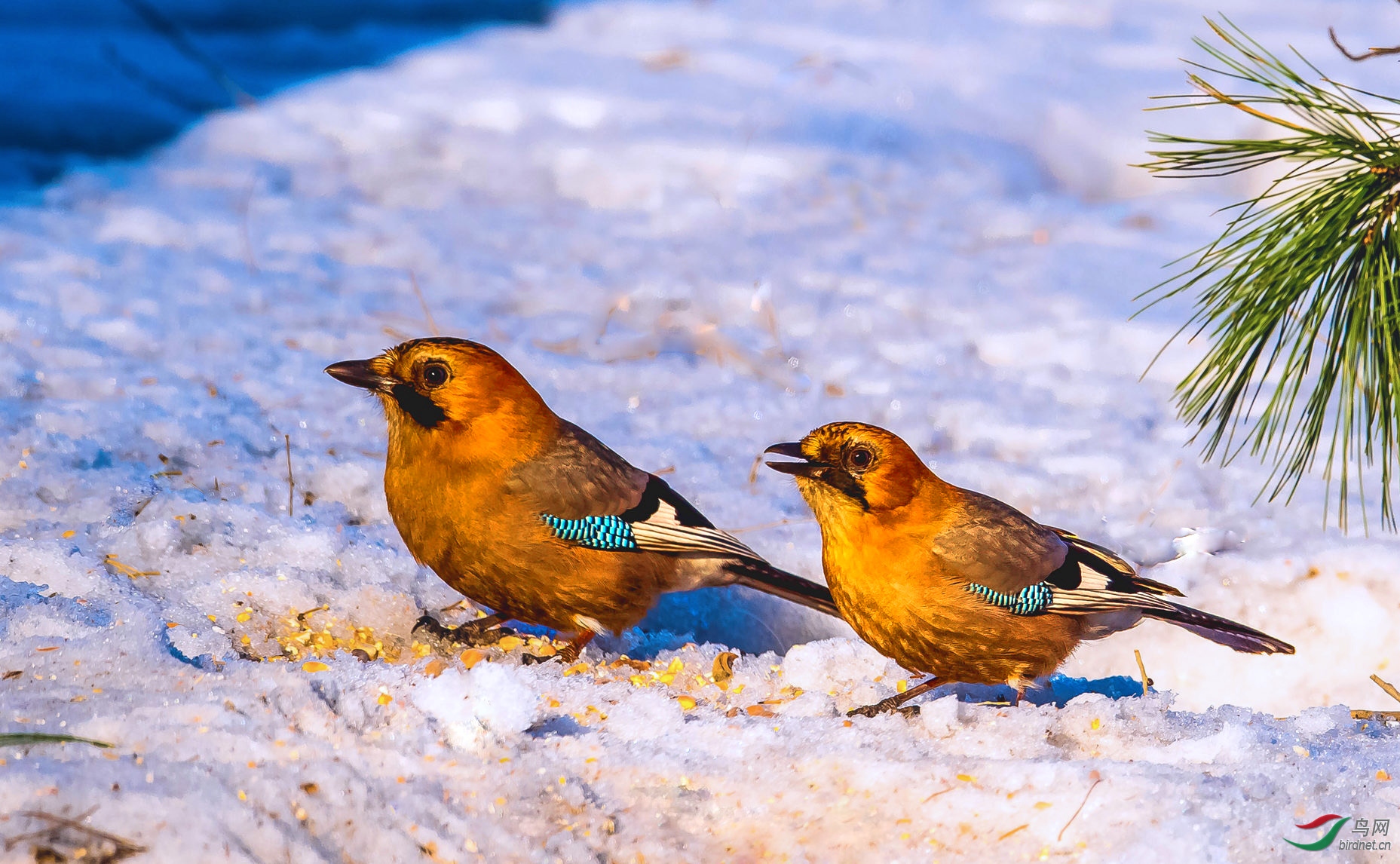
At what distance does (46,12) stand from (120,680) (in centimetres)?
802

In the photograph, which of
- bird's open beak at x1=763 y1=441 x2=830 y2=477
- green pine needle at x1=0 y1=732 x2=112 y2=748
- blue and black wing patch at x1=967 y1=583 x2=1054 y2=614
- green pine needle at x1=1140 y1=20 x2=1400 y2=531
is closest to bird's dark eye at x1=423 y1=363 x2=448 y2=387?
bird's open beak at x1=763 y1=441 x2=830 y2=477

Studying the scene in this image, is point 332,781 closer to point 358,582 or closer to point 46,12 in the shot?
point 358,582

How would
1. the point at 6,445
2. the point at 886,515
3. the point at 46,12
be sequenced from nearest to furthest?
the point at 886,515
the point at 6,445
the point at 46,12

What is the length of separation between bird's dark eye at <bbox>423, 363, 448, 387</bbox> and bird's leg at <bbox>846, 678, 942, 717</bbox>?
1451mm

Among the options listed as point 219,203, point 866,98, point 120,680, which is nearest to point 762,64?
point 866,98

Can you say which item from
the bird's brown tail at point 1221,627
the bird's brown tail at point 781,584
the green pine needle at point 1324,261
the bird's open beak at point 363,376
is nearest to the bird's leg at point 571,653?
the bird's brown tail at point 781,584

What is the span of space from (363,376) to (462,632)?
0.82 meters

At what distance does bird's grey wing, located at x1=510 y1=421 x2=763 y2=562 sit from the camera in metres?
3.58

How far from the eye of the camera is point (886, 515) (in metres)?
3.38

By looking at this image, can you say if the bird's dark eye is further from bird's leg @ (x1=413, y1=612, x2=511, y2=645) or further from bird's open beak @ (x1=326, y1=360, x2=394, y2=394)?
bird's leg @ (x1=413, y1=612, x2=511, y2=645)

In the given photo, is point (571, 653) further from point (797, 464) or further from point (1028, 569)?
point (1028, 569)

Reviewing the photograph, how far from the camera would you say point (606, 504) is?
3.70 m

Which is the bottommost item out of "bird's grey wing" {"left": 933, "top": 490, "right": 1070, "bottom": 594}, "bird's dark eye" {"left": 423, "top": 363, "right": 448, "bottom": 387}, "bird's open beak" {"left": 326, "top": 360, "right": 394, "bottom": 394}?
"bird's grey wing" {"left": 933, "top": 490, "right": 1070, "bottom": 594}

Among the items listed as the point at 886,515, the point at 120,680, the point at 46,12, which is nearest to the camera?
the point at 120,680
